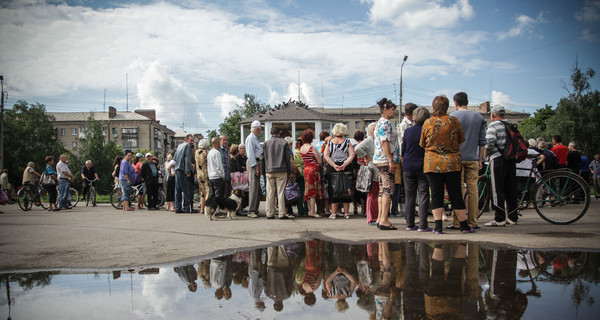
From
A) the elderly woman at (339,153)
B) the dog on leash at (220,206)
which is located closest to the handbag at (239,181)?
the dog on leash at (220,206)

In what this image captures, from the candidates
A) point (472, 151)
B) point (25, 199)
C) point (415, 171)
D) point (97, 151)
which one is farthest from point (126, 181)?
point (97, 151)

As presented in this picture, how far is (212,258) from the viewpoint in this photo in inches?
190

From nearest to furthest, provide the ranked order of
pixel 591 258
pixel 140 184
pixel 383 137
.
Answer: pixel 591 258 < pixel 383 137 < pixel 140 184

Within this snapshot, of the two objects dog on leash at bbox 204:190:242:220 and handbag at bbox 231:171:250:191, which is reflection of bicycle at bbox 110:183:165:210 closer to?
handbag at bbox 231:171:250:191

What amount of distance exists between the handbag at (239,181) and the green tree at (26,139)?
235 feet

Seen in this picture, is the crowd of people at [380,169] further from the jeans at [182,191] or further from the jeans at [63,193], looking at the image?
the jeans at [63,193]

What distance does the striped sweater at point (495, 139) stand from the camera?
712 centimetres

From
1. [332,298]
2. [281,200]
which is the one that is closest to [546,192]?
[281,200]

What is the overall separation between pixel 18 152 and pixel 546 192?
7976 cm

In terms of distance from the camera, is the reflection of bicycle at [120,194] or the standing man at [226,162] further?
the reflection of bicycle at [120,194]

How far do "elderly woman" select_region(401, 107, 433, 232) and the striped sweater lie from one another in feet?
4.29

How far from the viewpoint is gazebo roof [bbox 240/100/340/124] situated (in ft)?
85.6

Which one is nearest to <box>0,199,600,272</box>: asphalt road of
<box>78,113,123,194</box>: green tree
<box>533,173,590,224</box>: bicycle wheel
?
<box>533,173,590,224</box>: bicycle wheel

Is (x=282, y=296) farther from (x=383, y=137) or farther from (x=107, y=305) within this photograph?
→ (x=383, y=137)
